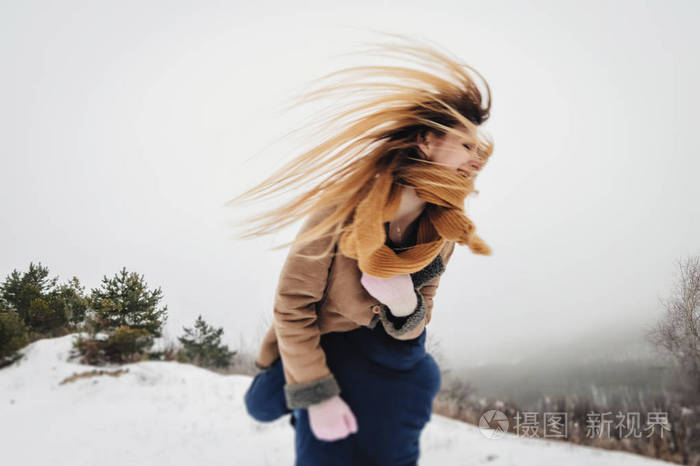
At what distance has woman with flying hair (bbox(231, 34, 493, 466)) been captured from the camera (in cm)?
69

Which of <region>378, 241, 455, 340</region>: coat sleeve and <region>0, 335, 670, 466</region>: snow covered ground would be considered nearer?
<region>378, 241, 455, 340</region>: coat sleeve

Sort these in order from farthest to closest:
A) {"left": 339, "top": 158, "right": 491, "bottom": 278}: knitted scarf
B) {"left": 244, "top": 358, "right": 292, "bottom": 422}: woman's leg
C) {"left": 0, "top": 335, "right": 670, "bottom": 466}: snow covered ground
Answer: {"left": 0, "top": 335, "right": 670, "bottom": 466}: snow covered ground < {"left": 244, "top": 358, "right": 292, "bottom": 422}: woman's leg < {"left": 339, "top": 158, "right": 491, "bottom": 278}: knitted scarf

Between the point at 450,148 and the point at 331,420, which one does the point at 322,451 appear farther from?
the point at 450,148

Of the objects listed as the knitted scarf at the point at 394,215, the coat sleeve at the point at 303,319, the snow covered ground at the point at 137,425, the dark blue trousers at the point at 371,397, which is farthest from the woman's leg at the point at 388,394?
the snow covered ground at the point at 137,425

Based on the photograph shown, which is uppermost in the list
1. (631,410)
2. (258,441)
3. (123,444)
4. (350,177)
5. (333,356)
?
(350,177)

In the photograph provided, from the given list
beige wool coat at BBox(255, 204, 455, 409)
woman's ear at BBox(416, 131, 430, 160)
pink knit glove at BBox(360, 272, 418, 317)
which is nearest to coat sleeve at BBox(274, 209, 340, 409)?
beige wool coat at BBox(255, 204, 455, 409)

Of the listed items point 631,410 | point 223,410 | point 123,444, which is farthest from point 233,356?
point 631,410

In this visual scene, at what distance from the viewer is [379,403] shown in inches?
30.5

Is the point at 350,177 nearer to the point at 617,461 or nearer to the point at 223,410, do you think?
the point at 223,410

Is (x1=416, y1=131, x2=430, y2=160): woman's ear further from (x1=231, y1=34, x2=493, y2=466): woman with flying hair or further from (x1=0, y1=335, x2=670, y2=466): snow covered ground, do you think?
(x1=0, y1=335, x2=670, y2=466): snow covered ground

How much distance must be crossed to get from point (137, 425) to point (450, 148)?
1778 mm

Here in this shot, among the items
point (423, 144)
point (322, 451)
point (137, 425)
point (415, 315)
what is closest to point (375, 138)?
point (423, 144)

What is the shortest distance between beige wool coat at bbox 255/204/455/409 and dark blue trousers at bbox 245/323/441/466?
0.06 meters

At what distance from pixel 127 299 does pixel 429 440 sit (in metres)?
2.18
